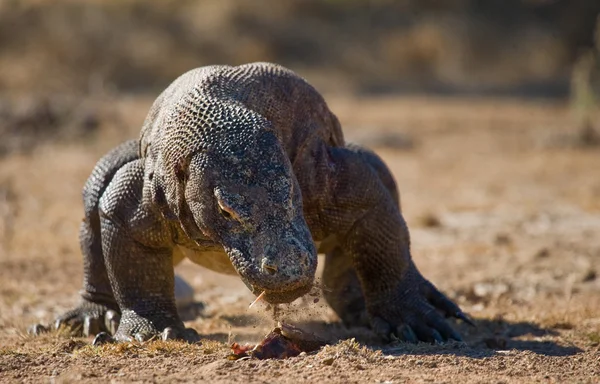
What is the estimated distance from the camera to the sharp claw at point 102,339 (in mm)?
5074

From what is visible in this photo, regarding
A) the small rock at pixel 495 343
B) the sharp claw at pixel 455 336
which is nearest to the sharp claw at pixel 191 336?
the sharp claw at pixel 455 336

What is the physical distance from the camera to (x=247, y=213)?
4.13 m

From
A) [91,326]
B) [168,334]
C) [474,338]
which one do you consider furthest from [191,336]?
[474,338]

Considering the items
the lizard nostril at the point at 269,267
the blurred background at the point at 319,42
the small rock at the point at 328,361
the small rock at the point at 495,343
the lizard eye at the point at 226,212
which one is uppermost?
the blurred background at the point at 319,42

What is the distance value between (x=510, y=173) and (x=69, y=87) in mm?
9595

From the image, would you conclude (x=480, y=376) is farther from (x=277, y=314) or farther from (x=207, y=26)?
(x=207, y=26)

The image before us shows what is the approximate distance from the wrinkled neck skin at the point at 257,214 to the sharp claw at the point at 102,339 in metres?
1.04

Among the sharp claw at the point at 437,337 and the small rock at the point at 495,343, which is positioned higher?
the sharp claw at the point at 437,337

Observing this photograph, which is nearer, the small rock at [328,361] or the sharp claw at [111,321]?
the small rock at [328,361]

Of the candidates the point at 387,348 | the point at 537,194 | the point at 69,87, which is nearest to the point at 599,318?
the point at 387,348

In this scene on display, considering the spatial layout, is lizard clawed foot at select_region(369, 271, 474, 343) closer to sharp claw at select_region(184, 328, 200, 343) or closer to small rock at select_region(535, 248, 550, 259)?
sharp claw at select_region(184, 328, 200, 343)

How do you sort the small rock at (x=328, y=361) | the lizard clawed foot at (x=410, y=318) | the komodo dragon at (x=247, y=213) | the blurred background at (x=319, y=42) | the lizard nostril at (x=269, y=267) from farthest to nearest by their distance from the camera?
the blurred background at (x=319, y=42) < the lizard clawed foot at (x=410, y=318) < the small rock at (x=328, y=361) < the komodo dragon at (x=247, y=213) < the lizard nostril at (x=269, y=267)

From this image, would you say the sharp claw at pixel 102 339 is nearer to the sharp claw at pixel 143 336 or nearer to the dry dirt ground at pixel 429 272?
the dry dirt ground at pixel 429 272

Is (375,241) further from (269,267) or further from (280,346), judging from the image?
(269,267)
